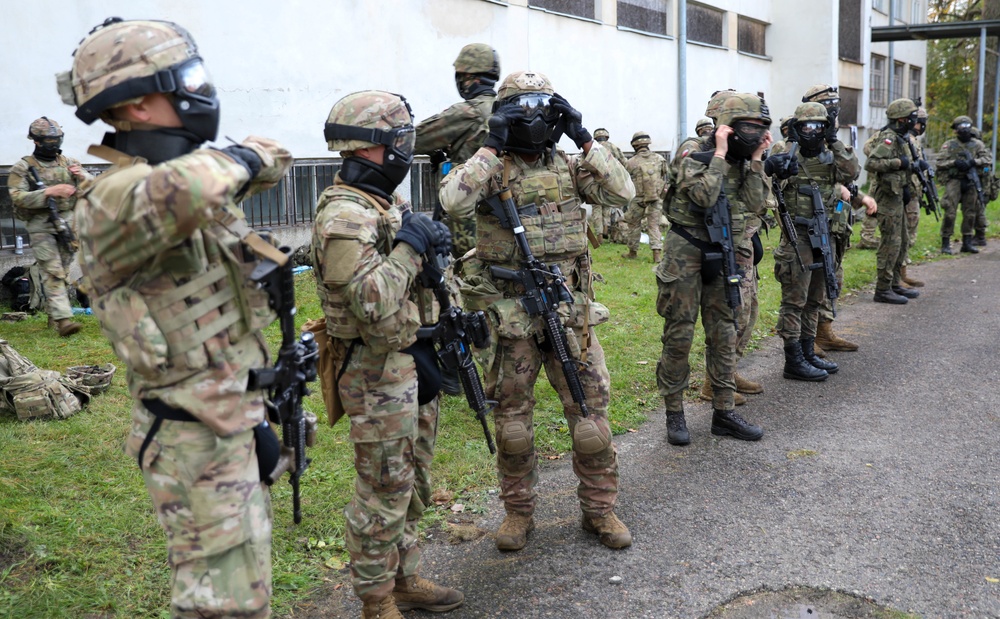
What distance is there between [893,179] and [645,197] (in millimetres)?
4423

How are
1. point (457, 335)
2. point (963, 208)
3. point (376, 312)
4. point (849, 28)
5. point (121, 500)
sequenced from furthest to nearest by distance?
1. point (849, 28)
2. point (963, 208)
3. point (121, 500)
4. point (457, 335)
5. point (376, 312)

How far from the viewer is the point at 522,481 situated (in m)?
4.30

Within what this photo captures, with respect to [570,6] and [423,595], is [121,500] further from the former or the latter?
[570,6]

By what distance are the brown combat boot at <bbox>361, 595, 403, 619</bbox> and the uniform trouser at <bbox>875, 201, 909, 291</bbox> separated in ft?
27.8

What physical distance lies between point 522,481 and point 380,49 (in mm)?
9258

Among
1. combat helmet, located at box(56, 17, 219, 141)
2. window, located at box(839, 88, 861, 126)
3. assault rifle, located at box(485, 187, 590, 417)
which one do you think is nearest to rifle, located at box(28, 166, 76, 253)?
assault rifle, located at box(485, 187, 590, 417)

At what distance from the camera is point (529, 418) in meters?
4.31

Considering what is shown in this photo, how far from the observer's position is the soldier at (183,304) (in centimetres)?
229

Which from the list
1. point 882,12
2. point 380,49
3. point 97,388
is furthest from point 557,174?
point 882,12

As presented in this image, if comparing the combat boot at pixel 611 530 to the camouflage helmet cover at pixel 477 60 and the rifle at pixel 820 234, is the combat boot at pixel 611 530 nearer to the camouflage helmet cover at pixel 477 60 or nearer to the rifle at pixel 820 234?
the camouflage helmet cover at pixel 477 60

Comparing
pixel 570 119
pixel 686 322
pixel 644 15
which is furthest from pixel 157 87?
pixel 644 15

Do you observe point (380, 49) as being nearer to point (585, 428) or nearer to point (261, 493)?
point (585, 428)

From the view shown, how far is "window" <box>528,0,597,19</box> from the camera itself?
15.5 metres

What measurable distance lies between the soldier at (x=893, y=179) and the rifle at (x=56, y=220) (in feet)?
29.7
